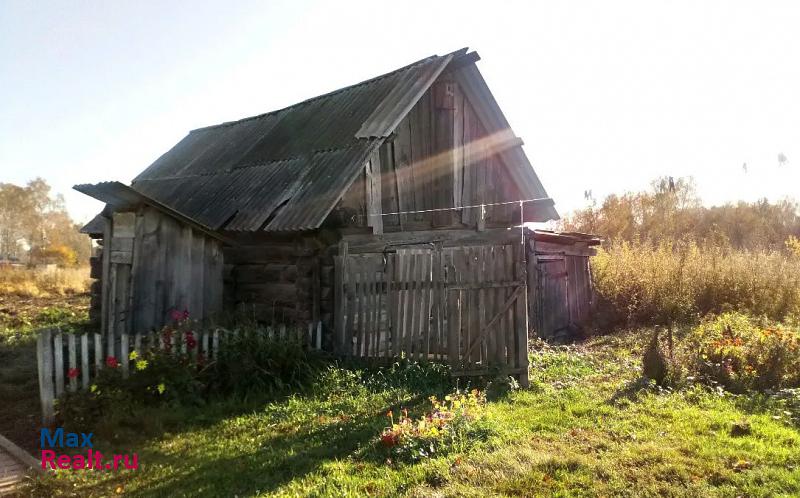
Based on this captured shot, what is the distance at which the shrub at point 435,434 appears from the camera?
4926 millimetres

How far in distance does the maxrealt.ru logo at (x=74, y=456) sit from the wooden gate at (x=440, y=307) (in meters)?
3.93

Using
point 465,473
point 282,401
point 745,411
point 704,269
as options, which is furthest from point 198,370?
point 704,269

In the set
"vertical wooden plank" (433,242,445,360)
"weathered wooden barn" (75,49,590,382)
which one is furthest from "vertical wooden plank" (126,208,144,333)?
"vertical wooden plank" (433,242,445,360)

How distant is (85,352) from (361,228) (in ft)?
16.0

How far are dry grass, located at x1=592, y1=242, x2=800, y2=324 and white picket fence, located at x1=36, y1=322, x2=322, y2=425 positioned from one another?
1125 cm

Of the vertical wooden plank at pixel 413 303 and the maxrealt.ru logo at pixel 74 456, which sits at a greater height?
the vertical wooden plank at pixel 413 303

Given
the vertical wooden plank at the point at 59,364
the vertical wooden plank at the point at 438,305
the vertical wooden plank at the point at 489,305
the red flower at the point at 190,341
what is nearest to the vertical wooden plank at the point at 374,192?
the vertical wooden plank at the point at 438,305

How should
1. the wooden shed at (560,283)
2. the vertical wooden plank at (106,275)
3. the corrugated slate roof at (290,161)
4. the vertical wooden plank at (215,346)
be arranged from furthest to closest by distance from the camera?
the wooden shed at (560,283) → the corrugated slate roof at (290,161) → the vertical wooden plank at (106,275) → the vertical wooden plank at (215,346)

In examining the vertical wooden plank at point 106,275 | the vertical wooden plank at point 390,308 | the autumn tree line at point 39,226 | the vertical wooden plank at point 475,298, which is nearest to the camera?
the vertical wooden plank at point 475,298

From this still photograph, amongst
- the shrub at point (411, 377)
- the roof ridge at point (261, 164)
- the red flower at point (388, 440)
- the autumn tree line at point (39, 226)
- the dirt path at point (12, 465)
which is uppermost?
the autumn tree line at point (39, 226)

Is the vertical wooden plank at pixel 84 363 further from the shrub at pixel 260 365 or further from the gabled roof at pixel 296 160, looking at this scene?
the gabled roof at pixel 296 160

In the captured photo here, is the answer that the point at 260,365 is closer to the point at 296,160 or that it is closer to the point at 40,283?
the point at 296,160

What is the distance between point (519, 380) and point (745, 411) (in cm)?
277

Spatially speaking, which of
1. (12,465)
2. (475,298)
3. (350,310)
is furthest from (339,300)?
(12,465)
